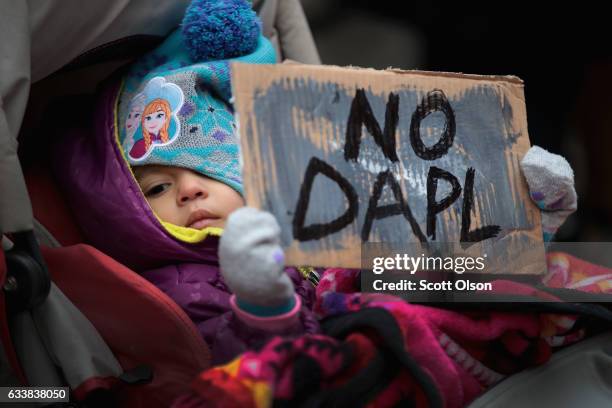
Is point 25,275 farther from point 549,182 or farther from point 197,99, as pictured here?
point 549,182

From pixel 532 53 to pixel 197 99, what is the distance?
102cm

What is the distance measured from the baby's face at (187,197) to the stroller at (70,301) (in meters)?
0.15

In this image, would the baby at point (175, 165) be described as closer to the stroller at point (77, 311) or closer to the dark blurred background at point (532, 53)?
the stroller at point (77, 311)

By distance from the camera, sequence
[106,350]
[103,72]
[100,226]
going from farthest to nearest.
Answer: [103,72]
[100,226]
[106,350]

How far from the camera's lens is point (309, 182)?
832 mm

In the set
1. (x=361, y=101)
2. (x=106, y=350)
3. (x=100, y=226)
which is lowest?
(x=106, y=350)

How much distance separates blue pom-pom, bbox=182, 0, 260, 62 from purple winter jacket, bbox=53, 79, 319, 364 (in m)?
0.16

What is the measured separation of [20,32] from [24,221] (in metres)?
0.24

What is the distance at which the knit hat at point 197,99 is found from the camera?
1.14 metres

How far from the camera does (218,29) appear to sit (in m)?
1.18

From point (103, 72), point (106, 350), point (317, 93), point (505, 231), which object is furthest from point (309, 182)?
point (103, 72)

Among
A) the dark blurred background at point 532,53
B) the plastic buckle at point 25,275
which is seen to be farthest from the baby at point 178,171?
the dark blurred background at point 532,53

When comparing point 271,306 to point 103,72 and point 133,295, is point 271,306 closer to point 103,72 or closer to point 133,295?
point 133,295

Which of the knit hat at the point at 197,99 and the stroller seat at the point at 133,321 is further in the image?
the knit hat at the point at 197,99
